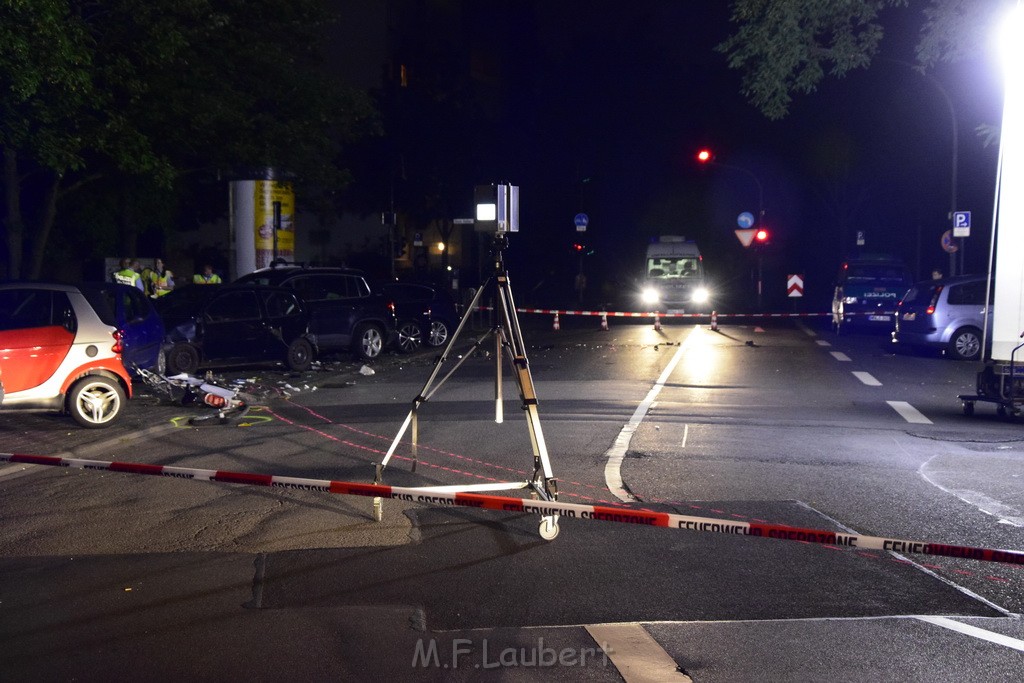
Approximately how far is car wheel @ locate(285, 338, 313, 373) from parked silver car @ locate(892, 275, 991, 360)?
39.0ft

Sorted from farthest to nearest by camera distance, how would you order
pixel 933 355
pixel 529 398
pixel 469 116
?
pixel 469 116
pixel 933 355
pixel 529 398

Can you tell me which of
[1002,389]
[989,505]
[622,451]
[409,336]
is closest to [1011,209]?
[1002,389]

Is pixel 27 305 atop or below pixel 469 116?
below

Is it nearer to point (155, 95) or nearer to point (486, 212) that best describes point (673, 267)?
point (155, 95)

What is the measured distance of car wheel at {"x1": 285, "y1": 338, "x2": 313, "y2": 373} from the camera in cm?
1797

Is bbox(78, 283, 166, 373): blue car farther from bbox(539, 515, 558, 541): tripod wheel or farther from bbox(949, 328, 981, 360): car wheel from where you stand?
bbox(949, 328, 981, 360): car wheel

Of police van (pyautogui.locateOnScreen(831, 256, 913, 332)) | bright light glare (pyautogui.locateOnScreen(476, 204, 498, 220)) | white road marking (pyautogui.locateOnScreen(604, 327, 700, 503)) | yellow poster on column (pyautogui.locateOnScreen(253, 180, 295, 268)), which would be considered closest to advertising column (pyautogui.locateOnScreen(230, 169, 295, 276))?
yellow poster on column (pyautogui.locateOnScreen(253, 180, 295, 268))

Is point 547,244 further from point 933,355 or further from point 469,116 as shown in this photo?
point 933,355

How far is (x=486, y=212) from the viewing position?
7.87 meters

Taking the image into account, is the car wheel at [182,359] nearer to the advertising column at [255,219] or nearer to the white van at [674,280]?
the advertising column at [255,219]

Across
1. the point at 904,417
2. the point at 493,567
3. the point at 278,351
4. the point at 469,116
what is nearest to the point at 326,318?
the point at 278,351

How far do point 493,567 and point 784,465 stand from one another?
410 centimetres

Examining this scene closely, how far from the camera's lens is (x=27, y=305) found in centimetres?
1179

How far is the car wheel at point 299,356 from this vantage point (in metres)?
18.0
